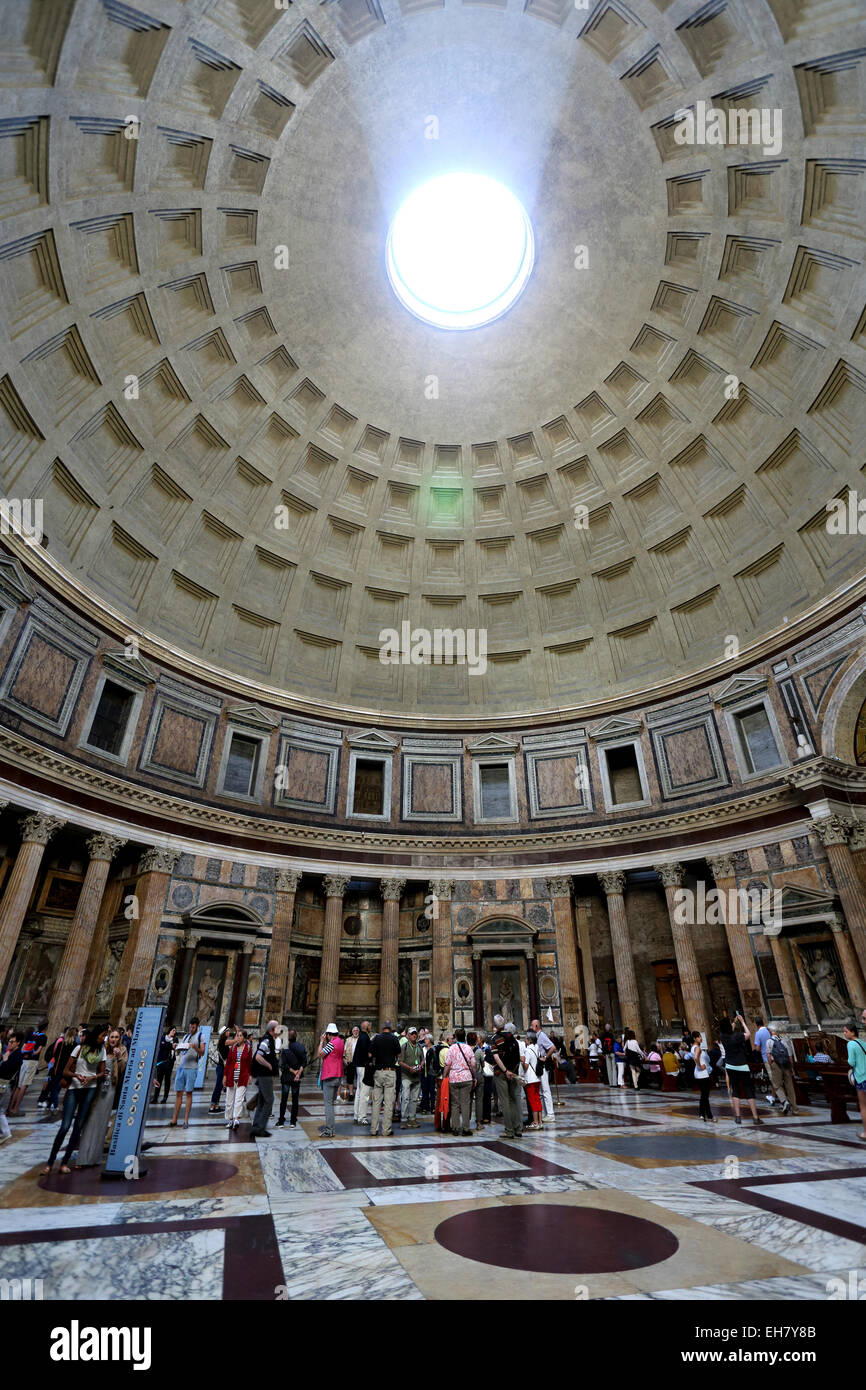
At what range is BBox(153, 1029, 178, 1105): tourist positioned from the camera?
14.0 meters

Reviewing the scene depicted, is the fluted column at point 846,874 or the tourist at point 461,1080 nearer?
the tourist at point 461,1080

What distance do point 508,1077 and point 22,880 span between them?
49.6ft

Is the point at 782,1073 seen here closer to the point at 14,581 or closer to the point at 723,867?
the point at 723,867

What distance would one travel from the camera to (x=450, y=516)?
31.2 metres

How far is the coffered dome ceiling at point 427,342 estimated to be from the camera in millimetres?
18875

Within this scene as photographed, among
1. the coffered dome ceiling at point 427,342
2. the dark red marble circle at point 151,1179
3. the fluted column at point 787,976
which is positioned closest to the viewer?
Result: the dark red marble circle at point 151,1179

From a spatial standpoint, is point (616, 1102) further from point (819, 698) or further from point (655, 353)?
point (655, 353)

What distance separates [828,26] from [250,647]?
26608 mm

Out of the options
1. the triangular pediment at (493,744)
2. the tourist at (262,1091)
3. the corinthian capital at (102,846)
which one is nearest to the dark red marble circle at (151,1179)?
the tourist at (262,1091)

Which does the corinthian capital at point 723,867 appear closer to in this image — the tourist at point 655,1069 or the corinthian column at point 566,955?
the corinthian column at point 566,955

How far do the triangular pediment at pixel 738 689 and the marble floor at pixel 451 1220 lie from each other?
17.9 m

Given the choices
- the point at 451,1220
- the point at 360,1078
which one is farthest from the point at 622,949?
the point at 451,1220

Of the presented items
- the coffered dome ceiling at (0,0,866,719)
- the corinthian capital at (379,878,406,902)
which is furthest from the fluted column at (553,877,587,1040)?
the coffered dome ceiling at (0,0,866,719)

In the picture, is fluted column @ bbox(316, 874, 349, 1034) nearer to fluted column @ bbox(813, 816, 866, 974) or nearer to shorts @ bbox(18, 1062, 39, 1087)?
Result: shorts @ bbox(18, 1062, 39, 1087)
